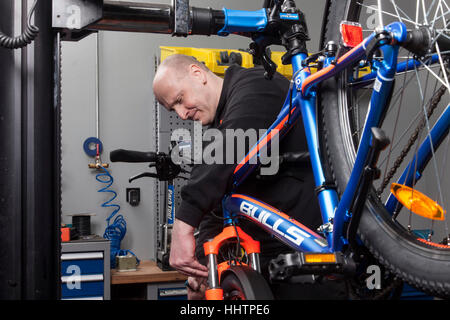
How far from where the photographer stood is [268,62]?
1006 millimetres

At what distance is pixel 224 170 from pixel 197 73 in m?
0.42

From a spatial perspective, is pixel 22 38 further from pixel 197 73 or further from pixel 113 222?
pixel 113 222

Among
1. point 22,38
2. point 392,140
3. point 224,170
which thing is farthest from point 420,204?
point 22,38

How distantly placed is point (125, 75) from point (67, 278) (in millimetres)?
1118

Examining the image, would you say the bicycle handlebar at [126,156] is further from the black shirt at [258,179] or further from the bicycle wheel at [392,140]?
the bicycle wheel at [392,140]

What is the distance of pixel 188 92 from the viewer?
1330mm

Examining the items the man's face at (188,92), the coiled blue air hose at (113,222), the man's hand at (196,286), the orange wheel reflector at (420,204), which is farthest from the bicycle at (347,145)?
the coiled blue air hose at (113,222)

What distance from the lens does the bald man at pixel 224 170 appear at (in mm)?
1035

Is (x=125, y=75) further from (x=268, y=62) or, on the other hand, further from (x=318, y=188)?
(x=318, y=188)

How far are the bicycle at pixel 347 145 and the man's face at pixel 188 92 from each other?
0.36m

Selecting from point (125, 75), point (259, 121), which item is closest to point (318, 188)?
point (259, 121)

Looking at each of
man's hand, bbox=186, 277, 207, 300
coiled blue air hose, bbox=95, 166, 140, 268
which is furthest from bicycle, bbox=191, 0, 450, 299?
coiled blue air hose, bbox=95, 166, 140, 268

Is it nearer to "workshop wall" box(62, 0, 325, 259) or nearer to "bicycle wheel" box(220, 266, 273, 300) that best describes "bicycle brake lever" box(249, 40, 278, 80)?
"bicycle wheel" box(220, 266, 273, 300)

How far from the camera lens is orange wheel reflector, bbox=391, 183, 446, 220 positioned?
0.64m
